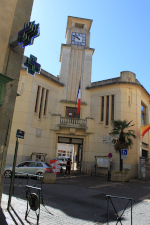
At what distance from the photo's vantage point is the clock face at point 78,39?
2900 centimetres

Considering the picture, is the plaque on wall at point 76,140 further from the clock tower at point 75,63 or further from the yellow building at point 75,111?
the clock tower at point 75,63

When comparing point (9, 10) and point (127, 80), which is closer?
point (9, 10)

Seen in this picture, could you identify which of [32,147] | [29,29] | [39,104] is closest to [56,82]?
[39,104]

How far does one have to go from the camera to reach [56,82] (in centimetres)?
2547

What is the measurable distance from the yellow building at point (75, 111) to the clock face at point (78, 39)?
1.73 meters

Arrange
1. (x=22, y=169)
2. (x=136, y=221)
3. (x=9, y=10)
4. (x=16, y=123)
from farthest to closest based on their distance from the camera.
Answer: (x=16, y=123) → (x=22, y=169) → (x=9, y=10) → (x=136, y=221)

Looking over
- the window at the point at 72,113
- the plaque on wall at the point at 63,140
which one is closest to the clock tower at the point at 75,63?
the window at the point at 72,113

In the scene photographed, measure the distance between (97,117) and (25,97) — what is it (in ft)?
30.6

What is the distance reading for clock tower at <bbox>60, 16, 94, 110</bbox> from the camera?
86.2 ft

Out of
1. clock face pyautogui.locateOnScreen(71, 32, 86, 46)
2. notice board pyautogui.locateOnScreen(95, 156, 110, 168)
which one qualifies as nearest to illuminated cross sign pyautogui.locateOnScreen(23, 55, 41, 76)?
notice board pyautogui.locateOnScreen(95, 156, 110, 168)

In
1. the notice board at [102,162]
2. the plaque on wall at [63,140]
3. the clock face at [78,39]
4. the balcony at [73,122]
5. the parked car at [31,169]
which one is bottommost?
the parked car at [31,169]

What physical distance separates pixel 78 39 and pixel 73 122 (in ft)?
44.3

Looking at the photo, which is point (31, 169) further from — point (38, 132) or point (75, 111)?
point (75, 111)

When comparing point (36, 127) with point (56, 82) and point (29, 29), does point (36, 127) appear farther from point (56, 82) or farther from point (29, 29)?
point (29, 29)
